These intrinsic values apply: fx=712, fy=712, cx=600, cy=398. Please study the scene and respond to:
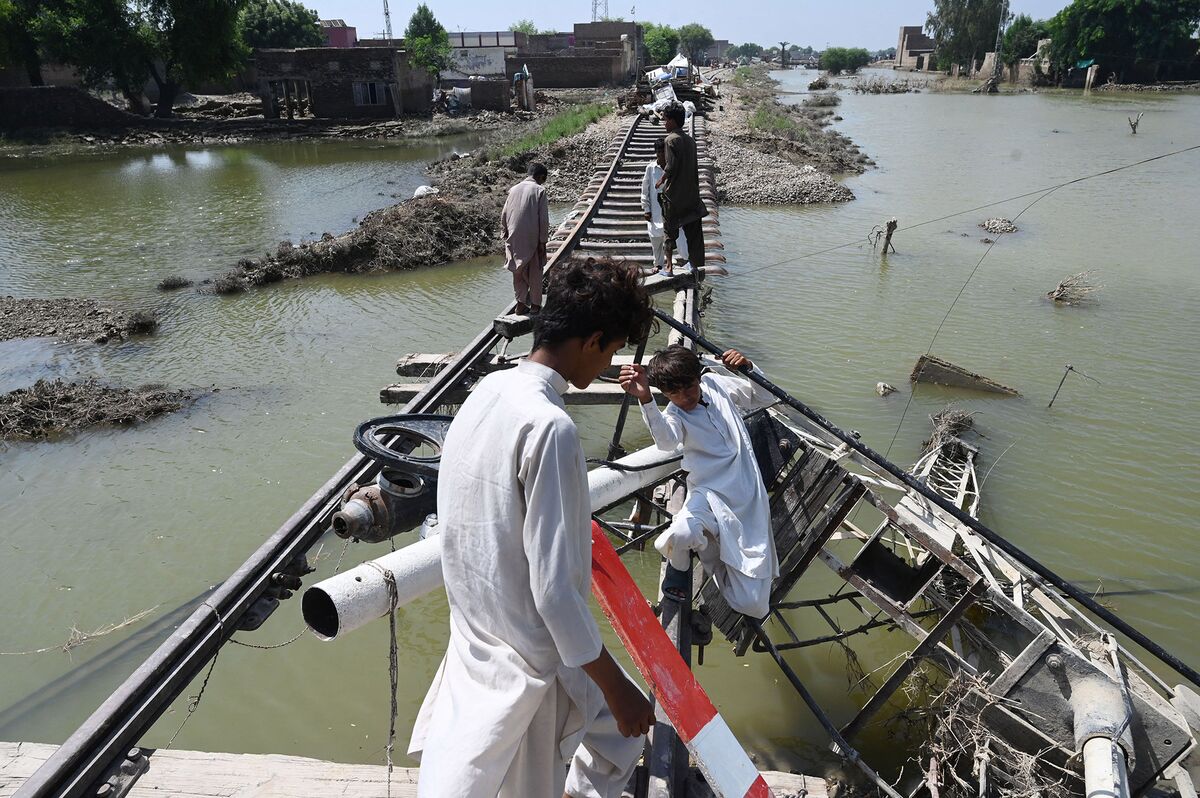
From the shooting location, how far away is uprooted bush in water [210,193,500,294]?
1181cm

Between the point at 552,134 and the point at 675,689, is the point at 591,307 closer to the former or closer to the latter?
the point at 675,689

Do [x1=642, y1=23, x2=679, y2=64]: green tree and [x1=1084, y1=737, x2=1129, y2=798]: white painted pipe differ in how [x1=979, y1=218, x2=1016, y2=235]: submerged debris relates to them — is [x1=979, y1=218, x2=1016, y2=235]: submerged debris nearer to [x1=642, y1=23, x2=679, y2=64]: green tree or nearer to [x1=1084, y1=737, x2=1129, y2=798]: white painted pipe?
[x1=1084, y1=737, x2=1129, y2=798]: white painted pipe

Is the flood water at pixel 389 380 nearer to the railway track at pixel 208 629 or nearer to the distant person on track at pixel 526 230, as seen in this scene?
the railway track at pixel 208 629

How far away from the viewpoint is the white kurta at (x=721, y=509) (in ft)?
10.1

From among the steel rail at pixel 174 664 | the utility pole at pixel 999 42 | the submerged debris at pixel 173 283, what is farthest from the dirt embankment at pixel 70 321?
the utility pole at pixel 999 42

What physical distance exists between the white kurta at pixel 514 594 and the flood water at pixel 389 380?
9.20ft

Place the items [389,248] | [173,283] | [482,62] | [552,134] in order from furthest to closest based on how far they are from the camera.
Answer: [482,62] < [552,134] < [389,248] < [173,283]

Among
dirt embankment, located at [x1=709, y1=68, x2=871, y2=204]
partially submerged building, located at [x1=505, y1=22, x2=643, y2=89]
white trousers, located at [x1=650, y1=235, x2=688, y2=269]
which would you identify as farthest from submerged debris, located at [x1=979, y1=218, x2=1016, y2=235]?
partially submerged building, located at [x1=505, y1=22, x2=643, y2=89]

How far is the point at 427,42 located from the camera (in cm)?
4706

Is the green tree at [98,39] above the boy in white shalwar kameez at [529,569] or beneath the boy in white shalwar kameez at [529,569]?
above

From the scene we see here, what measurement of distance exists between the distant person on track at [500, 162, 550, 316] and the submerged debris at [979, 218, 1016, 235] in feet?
39.2

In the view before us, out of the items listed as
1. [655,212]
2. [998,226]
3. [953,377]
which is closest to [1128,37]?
[998,226]

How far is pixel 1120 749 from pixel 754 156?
19.1 m

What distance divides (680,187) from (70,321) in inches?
337
